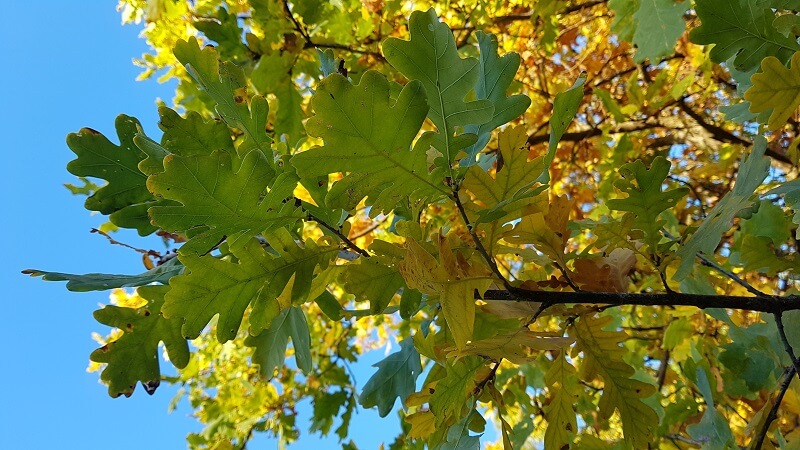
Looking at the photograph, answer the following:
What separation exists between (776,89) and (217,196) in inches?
33.4

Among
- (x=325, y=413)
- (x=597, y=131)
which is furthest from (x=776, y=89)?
(x=325, y=413)

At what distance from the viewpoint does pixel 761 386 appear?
1.34 metres

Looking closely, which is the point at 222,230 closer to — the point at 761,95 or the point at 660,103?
the point at 761,95

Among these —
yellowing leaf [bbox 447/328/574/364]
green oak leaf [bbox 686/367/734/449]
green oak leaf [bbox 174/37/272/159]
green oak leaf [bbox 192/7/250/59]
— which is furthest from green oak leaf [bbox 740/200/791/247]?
green oak leaf [bbox 192/7/250/59]

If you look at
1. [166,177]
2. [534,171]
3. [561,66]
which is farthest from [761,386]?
[561,66]

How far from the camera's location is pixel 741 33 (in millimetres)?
947

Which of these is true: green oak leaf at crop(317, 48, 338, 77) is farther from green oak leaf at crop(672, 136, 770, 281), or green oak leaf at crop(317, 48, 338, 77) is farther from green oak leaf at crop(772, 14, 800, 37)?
green oak leaf at crop(772, 14, 800, 37)

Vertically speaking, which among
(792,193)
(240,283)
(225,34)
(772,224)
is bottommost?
(772,224)

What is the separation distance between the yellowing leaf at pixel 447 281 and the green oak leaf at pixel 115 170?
544 mm

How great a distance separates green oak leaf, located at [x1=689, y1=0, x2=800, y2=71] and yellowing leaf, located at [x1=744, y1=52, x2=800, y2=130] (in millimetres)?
101

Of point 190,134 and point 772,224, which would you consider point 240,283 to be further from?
point 772,224

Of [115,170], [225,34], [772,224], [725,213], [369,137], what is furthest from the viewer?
[225,34]

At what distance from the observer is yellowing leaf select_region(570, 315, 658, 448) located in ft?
3.07

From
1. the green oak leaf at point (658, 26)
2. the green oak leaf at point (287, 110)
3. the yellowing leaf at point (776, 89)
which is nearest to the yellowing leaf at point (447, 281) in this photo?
the yellowing leaf at point (776, 89)
